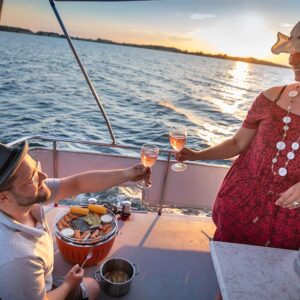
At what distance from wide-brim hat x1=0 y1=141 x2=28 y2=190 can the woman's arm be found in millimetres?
1236

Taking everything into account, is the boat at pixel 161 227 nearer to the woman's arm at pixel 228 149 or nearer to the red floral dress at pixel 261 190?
the red floral dress at pixel 261 190

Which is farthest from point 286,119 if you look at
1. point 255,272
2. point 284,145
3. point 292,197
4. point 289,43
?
point 255,272

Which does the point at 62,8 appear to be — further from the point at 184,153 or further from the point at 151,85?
the point at 151,85

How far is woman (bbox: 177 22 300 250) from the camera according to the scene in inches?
72.8

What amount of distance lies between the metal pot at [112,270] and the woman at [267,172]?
63cm

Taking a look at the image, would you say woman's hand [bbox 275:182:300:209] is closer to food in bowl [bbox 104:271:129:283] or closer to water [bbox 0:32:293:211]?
food in bowl [bbox 104:271:129:283]

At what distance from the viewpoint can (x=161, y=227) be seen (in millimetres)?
2979

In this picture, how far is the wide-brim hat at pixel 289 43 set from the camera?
1.76 m

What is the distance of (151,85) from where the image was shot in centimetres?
1933

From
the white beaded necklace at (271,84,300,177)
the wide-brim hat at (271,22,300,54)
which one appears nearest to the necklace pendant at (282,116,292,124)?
the white beaded necklace at (271,84,300,177)

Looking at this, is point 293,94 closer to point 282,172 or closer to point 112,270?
point 282,172

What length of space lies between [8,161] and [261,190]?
1.44m

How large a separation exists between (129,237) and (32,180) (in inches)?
61.2

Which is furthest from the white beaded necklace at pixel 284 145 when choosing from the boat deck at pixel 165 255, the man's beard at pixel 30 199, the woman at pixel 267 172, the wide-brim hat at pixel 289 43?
the man's beard at pixel 30 199
